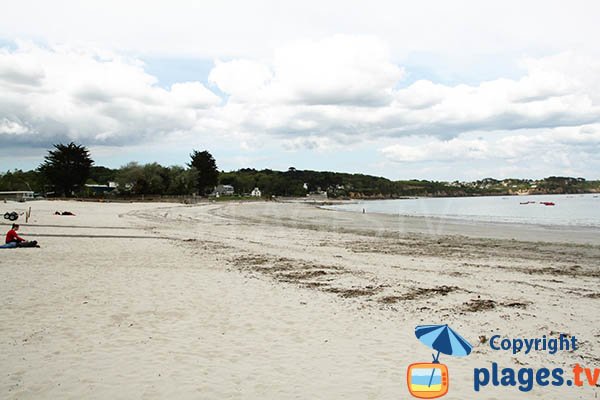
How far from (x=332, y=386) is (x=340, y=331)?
6.09 feet

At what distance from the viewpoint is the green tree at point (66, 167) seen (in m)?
69.1

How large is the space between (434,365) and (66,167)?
76.0 meters

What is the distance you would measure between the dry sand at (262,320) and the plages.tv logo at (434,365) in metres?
0.13

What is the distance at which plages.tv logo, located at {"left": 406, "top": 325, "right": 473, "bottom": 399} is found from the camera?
4.74 meters

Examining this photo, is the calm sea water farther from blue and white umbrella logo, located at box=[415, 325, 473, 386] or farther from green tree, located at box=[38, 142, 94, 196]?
green tree, located at box=[38, 142, 94, 196]

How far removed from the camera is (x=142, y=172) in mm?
76812

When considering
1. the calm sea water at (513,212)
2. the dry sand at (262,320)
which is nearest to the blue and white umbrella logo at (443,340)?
the dry sand at (262,320)

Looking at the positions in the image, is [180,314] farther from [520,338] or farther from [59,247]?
[59,247]

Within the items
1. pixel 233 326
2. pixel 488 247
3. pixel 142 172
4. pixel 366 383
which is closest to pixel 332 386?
pixel 366 383

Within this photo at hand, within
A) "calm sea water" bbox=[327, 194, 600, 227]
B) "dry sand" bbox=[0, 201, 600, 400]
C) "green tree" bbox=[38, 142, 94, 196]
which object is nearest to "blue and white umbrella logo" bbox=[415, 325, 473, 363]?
"dry sand" bbox=[0, 201, 600, 400]

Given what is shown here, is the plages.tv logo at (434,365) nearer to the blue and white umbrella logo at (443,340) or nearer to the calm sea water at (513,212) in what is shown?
the blue and white umbrella logo at (443,340)

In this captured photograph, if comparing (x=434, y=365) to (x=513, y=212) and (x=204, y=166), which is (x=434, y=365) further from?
(x=204, y=166)

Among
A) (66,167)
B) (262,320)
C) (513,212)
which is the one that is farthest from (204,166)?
(262,320)

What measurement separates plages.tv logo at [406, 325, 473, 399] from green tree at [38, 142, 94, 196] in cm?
7484
